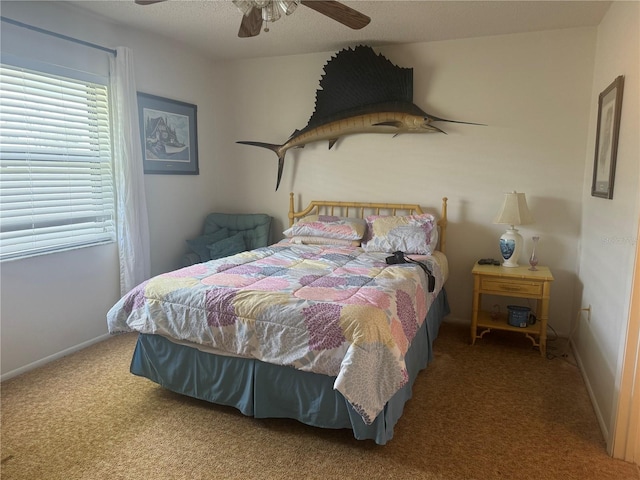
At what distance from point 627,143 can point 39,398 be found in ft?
11.7

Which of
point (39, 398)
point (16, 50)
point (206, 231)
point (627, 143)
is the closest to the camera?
point (627, 143)

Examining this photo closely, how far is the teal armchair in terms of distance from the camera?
4.02 metres

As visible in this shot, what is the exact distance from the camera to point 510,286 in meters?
3.23

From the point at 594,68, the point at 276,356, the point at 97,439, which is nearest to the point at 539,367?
the point at 276,356

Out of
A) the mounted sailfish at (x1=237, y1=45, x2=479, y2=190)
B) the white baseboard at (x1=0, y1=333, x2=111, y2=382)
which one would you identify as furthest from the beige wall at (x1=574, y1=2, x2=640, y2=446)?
the white baseboard at (x1=0, y1=333, x2=111, y2=382)

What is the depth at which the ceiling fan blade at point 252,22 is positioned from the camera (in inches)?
84.1

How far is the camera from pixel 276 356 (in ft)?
6.94

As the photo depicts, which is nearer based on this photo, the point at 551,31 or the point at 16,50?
the point at 16,50

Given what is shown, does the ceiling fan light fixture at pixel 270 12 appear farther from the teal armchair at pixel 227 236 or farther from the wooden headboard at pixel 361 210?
the teal armchair at pixel 227 236

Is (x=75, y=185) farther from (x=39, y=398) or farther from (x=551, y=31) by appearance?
(x=551, y=31)

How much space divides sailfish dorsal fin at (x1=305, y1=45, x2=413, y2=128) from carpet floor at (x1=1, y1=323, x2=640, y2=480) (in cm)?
234

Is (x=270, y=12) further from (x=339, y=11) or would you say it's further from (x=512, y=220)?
(x=512, y=220)

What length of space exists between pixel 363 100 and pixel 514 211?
1.60 metres

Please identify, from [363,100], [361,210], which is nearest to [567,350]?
[361,210]
